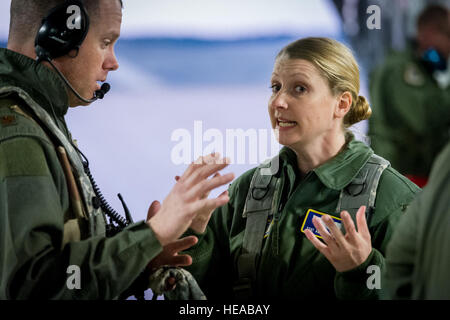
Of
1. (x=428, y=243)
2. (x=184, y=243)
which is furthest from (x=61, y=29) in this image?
(x=428, y=243)

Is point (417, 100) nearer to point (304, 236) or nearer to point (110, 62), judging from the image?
point (304, 236)

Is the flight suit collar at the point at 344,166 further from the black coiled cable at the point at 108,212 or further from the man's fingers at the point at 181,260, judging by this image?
the black coiled cable at the point at 108,212

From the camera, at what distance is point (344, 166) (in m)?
1.66

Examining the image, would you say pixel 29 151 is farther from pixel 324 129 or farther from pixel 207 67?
pixel 207 67

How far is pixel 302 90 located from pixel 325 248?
56 centimetres

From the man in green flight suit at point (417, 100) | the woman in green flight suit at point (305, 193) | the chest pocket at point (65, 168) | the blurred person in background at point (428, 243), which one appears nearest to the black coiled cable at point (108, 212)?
the chest pocket at point (65, 168)

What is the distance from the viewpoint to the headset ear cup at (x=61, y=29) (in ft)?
4.79

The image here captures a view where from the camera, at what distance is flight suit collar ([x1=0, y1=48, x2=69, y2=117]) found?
1.44 metres

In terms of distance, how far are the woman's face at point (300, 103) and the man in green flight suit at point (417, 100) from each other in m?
0.29

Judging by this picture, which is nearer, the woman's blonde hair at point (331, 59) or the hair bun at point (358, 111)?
the woman's blonde hair at point (331, 59)

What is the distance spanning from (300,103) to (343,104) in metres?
0.18

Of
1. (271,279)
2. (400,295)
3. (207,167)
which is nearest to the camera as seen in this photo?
(400,295)

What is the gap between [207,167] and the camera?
129 cm
